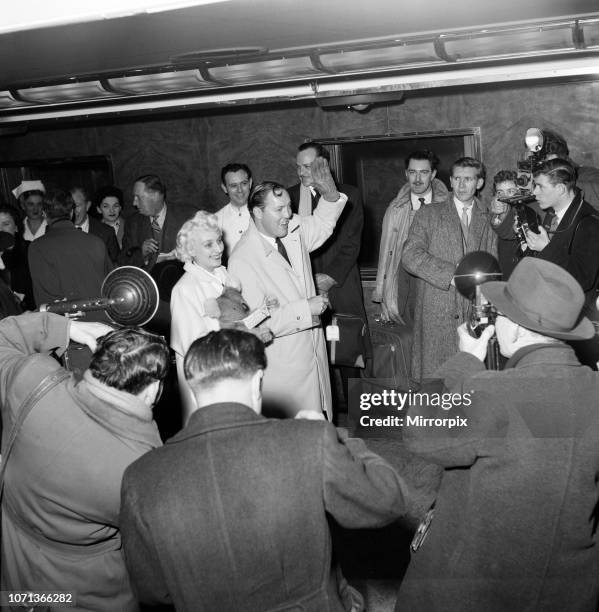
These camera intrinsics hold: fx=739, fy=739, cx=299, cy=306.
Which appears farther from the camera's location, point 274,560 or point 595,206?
point 595,206

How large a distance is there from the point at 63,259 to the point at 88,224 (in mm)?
1990

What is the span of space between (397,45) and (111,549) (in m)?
2.43

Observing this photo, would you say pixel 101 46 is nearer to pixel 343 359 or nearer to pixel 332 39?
pixel 332 39

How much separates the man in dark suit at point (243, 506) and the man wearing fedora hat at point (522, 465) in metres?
0.33

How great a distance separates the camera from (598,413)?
86.8 inches

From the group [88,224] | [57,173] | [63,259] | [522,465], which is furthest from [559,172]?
[57,173]

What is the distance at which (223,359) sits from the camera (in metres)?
2.12

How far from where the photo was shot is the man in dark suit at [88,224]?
272 inches

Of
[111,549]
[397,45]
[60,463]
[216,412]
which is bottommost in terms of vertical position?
[111,549]

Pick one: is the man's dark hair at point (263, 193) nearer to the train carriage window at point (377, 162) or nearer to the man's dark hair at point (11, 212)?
the train carriage window at point (377, 162)

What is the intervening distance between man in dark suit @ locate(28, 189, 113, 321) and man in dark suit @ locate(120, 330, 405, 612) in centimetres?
327

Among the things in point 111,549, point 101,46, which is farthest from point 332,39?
point 111,549

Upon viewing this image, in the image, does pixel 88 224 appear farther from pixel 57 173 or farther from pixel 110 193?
pixel 57 173

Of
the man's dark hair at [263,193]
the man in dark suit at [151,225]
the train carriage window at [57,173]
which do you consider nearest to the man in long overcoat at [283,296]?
the man's dark hair at [263,193]
